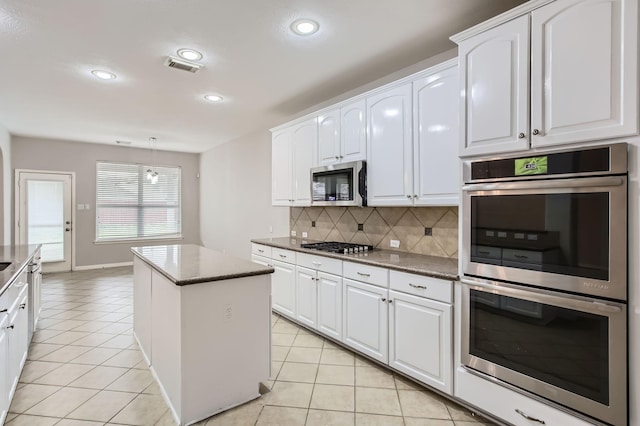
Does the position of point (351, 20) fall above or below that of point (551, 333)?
above

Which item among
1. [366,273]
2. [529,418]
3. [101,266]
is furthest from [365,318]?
[101,266]

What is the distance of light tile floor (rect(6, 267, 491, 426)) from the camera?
6.75 ft

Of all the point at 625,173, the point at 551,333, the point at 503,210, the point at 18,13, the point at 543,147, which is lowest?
the point at 551,333

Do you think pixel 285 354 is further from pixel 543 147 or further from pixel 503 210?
pixel 543 147

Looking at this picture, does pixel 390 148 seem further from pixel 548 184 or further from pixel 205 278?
pixel 205 278

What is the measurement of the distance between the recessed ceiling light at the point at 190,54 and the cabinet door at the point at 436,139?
1.83 meters

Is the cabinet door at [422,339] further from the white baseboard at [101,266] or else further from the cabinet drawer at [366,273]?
the white baseboard at [101,266]

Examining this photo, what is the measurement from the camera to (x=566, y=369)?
1.64m

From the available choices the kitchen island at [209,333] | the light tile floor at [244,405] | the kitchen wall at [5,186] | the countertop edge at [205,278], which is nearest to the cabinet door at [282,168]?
the light tile floor at [244,405]

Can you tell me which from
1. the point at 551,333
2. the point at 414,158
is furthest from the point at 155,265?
the point at 551,333

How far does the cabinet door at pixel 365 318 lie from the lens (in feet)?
8.36

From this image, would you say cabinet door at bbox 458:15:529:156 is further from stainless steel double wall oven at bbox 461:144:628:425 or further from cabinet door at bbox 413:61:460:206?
cabinet door at bbox 413:61:460:206

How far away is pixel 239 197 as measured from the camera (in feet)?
19.6

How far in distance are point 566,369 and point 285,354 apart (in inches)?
82.2
